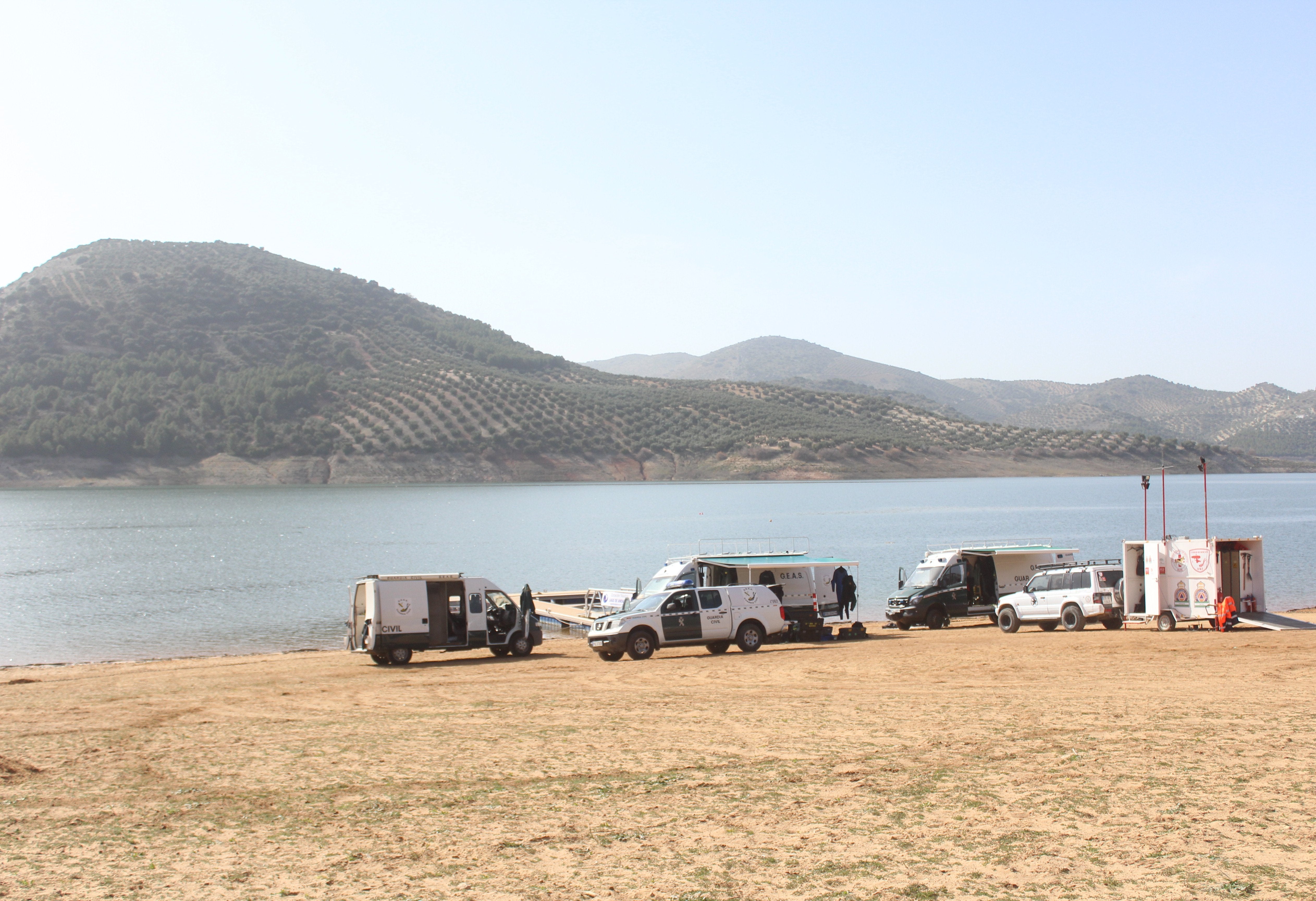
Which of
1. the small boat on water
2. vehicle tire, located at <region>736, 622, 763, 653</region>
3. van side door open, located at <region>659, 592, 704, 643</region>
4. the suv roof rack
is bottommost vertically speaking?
the small boat on water

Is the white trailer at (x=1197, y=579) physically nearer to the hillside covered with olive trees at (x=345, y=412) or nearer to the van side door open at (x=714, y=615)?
the van side door open at (x=714, y=615)

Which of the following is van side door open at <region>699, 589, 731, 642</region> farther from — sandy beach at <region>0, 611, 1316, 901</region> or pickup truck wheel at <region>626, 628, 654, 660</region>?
sandy beach at <region>0, 611, 1316, 901</region>

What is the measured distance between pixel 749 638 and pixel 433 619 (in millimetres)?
6605

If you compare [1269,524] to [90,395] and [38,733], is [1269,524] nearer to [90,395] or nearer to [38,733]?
[38,733]

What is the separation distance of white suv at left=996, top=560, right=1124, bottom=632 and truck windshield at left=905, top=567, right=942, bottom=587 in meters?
2.21

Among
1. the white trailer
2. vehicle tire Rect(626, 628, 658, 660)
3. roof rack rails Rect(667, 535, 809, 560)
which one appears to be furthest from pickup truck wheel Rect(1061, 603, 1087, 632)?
roof rack rails Rect(667, 535, 809, 560)

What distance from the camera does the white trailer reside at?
22.2 meters

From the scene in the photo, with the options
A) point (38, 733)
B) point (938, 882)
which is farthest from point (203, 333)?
point (938, 882)

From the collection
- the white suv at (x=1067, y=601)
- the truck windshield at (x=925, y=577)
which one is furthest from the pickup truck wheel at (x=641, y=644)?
the truck windshield at (x=925, y=577)

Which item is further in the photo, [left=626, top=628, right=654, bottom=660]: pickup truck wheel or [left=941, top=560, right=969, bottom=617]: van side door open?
[left=941, top=560, right=969, bottom=617]: van side door open

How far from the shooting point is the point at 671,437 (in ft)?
456

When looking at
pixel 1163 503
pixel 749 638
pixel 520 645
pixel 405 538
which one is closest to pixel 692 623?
pixel 749 638

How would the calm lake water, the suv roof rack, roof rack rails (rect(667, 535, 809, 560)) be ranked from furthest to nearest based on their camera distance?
roof rack rails (rect(667, 535, 809, 560))
the calm lake water
the suv roof rack

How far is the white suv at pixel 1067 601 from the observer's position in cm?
2427
